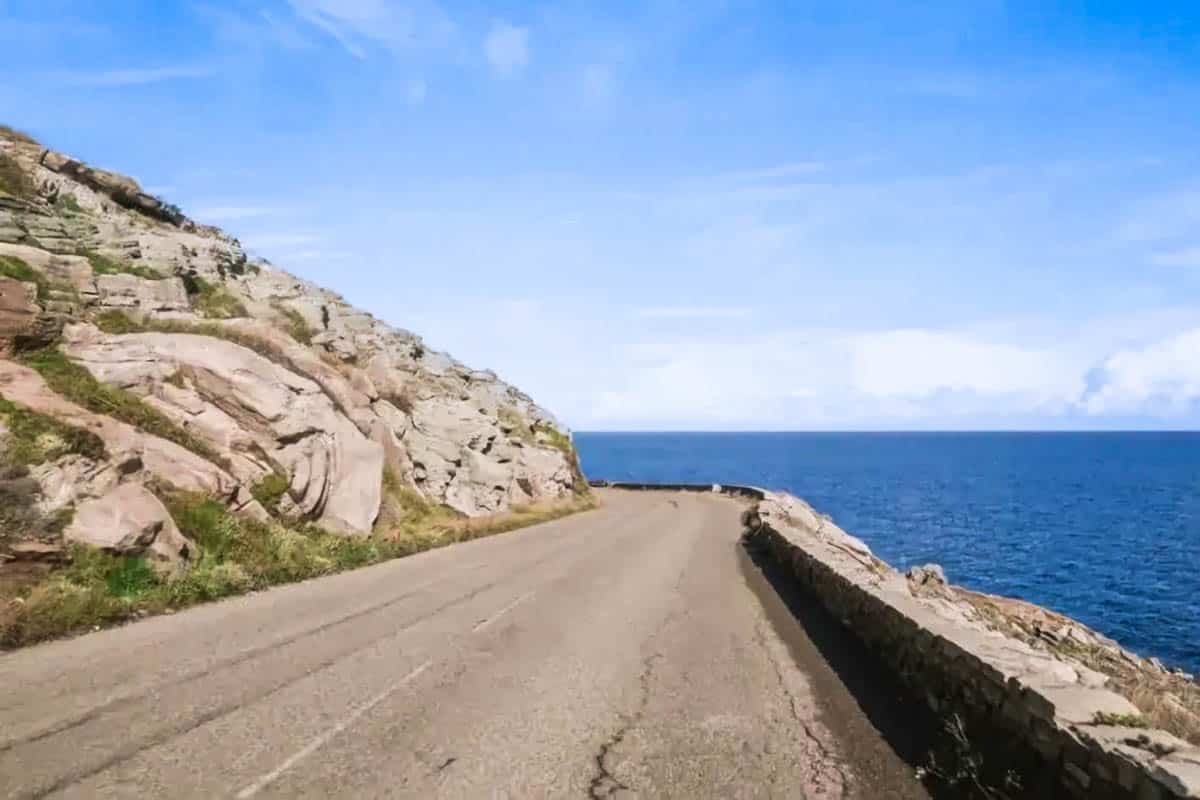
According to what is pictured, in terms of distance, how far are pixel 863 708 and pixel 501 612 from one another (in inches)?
253

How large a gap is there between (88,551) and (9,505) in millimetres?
Answer: 1213

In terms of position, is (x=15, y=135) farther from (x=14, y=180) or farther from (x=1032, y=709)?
(x=1032, y=709)

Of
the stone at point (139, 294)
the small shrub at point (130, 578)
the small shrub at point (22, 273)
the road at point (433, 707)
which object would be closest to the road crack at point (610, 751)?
the road at point (433, 707)

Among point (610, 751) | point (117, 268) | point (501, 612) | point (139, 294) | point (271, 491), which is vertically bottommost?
point (501, 612)

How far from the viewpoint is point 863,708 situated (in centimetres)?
860

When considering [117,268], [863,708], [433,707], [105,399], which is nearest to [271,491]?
[105,399]

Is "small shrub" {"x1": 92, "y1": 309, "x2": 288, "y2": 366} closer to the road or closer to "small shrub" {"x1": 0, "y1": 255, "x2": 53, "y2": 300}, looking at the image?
"small shrub" {"x1": 0, "y1": 255, "x2": 53, "y2": 300}

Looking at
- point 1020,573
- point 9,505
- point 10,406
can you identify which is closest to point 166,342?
point 10,406

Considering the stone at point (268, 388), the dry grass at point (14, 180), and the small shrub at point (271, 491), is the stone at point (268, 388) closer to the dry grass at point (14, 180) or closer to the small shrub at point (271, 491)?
the small shrub at point (271, 491)

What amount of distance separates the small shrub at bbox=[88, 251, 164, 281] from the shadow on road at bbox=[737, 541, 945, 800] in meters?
20.5

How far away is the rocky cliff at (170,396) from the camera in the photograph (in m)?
13.1

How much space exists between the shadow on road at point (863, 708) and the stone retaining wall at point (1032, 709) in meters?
0.27

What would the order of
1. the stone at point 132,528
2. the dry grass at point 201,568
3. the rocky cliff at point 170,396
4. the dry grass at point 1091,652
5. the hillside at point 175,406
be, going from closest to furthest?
the dry grass at point 1091,652
the dry grass at point 201,568
the stone at point 132,528
the hillside at point 175,406
the rocky cliff at point 170,396

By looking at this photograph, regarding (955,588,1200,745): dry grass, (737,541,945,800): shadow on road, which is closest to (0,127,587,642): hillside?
(737,541,945,800): shadow on road
